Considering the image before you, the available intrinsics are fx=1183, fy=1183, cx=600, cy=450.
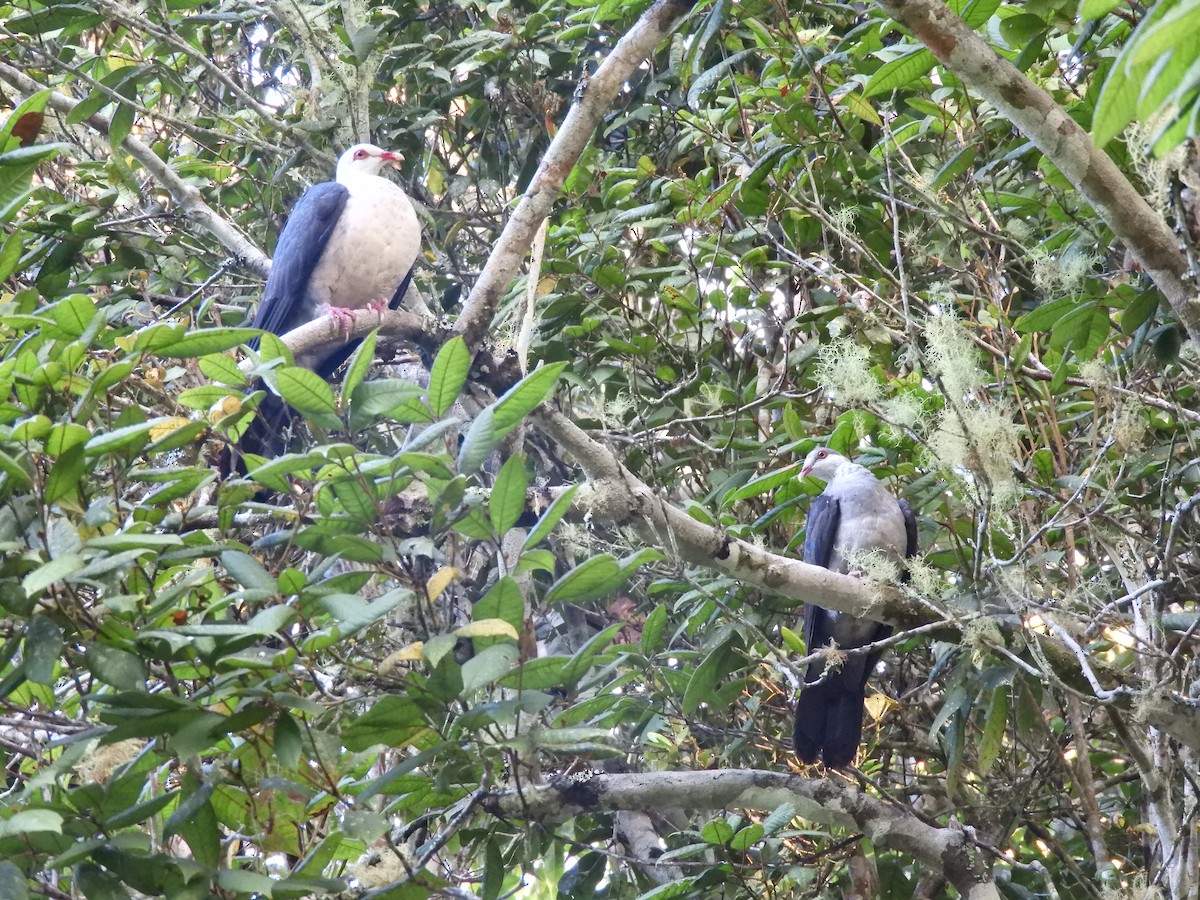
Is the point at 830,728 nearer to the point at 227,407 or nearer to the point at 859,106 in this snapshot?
the point at 859,106

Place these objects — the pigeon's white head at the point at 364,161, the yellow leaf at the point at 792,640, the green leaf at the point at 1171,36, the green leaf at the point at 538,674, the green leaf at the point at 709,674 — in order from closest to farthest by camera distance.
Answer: the green leaf at the point at 1171,36, the green leaf at the point at 538,674, the yellow leaf at the point at 792,640, the green leaf at the point at 709,674, the pigeon's white head at the point at 364,161

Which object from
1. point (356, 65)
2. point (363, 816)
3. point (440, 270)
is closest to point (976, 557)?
point (363, 816)

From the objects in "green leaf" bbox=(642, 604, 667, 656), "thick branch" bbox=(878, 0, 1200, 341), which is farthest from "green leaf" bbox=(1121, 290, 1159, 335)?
"green leaf" bbox=(642, 604, 667, 656)

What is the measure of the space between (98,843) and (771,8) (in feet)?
10.5

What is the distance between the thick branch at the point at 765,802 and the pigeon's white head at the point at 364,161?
2710 millimetres

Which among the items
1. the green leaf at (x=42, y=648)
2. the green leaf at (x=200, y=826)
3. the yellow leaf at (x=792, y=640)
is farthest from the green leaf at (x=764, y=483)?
the green leaf at (x=42, y=648)

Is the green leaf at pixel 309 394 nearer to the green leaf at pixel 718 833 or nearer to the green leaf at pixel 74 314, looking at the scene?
the green leaf at pixel 74 314

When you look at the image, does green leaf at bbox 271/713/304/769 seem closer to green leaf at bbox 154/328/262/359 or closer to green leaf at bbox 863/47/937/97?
green leaf at bbox 154/328/262/359

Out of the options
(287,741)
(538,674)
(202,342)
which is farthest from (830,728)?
(202,342)

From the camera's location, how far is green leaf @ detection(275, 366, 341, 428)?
75.2 inches

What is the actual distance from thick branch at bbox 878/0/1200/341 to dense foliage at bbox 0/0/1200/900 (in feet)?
0.19

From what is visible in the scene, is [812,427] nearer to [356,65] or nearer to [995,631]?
[995,631]

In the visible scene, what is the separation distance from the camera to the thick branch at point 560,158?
312 cm

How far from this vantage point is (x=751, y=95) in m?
3.65
